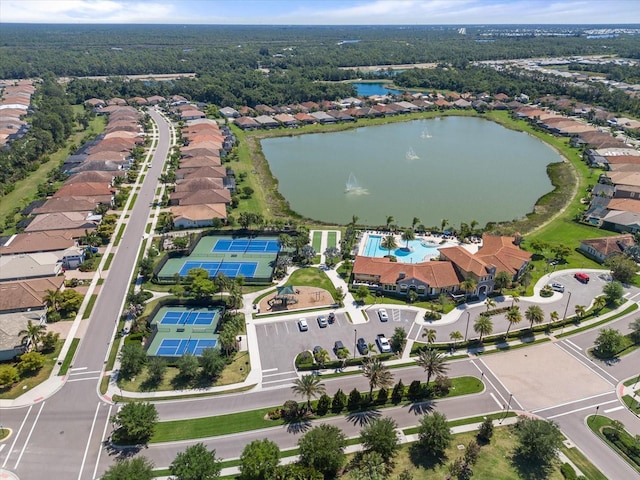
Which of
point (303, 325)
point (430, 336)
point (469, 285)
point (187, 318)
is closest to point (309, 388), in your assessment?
point (303, 325)

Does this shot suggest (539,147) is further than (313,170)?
Yes

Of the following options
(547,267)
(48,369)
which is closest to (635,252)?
(547,267)

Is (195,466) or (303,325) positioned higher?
(195,466)

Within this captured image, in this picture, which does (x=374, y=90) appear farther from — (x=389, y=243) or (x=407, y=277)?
(x=407, y=277)

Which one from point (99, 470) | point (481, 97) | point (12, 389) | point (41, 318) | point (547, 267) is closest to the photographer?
point (99, 470)

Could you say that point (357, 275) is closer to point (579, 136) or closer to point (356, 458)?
point (356, 458)

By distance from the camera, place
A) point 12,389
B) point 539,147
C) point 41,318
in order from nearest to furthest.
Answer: point 12,389 → point 41,318 → point 539,147
